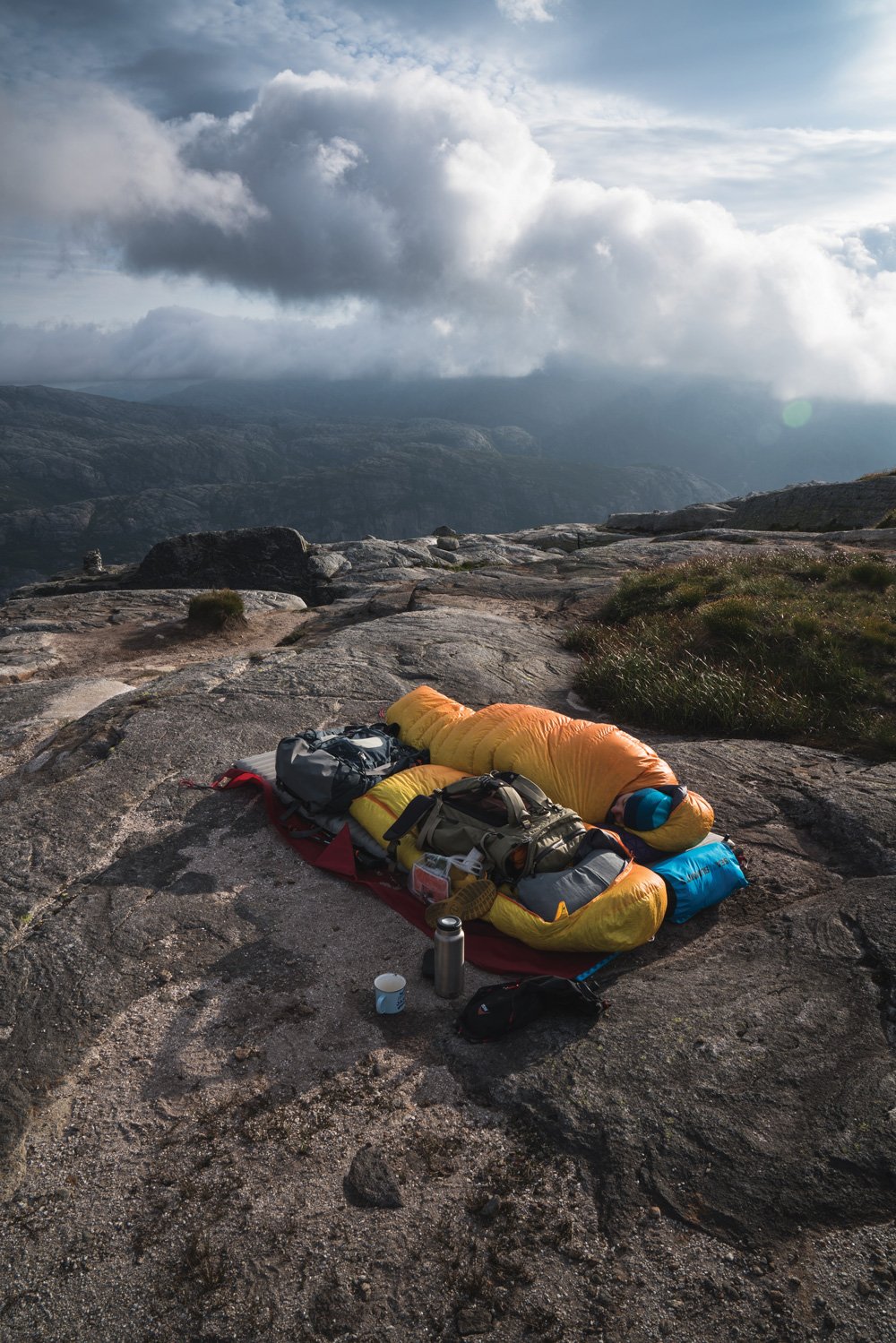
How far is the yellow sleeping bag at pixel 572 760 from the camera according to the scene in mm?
7715

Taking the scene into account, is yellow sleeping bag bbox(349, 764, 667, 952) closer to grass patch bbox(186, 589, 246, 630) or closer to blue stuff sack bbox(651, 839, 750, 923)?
blue stuff sack bbox(651, 839, 750, 923)

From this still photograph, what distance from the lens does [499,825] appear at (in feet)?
24.2

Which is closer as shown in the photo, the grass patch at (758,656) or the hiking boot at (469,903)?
the hiking boot at (469,903)

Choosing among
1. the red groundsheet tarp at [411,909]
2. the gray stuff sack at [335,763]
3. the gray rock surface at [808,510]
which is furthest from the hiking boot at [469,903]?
the gray rock surface at [808,510]

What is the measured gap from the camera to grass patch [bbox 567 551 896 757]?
11.6 meters

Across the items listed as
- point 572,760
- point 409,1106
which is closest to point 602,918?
point 409,1106

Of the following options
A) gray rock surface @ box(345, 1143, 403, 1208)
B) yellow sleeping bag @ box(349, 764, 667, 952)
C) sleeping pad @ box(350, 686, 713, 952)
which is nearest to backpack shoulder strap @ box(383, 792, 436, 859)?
sleeping pad @ box(350, 686, 713, 952)

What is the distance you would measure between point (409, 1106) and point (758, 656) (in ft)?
36.9

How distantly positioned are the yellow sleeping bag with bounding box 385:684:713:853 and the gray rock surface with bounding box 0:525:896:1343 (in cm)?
101

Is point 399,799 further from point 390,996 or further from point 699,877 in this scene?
point 699,877

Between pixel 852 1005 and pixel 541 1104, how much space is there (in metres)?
2.68

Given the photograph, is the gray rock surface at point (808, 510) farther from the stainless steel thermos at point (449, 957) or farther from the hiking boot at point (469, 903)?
the stainless steel thermos at point (449, 957)

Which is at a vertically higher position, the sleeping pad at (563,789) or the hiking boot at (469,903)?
the sleeping pad at (563,789)

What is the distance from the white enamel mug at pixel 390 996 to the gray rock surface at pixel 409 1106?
0.10 m
